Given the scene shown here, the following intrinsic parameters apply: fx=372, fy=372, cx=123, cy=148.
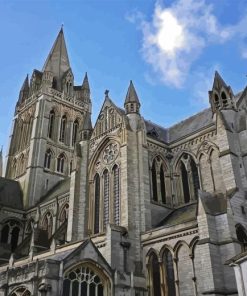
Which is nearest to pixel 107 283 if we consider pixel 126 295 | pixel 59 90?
pixel 126 295

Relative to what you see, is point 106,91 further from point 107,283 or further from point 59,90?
point 59,90

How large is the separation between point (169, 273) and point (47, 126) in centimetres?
3719

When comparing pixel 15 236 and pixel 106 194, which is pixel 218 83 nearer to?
pixel 106 194

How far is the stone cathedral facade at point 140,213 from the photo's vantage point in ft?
66.0

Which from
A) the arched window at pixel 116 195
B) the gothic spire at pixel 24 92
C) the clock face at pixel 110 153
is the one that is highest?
the gothic spire at pixel 24 92

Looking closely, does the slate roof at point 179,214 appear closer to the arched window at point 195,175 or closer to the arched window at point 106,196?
the arched window at point 195,175

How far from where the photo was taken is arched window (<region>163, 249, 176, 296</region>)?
2330 centimetres

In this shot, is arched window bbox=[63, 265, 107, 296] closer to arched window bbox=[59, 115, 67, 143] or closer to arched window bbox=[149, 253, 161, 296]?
arched window bbox=[149, 253, 161, 296]

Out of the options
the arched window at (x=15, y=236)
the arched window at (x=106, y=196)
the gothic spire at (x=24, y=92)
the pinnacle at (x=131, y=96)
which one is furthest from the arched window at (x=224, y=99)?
the gothic spire at (x=24, y=92)

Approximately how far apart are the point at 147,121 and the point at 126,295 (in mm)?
19019

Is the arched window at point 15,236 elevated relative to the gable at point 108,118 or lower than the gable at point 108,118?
lower

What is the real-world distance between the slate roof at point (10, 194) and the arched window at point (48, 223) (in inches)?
237

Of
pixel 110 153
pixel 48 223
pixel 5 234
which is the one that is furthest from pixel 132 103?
pixel 5 234

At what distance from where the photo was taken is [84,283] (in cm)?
→ 1981
